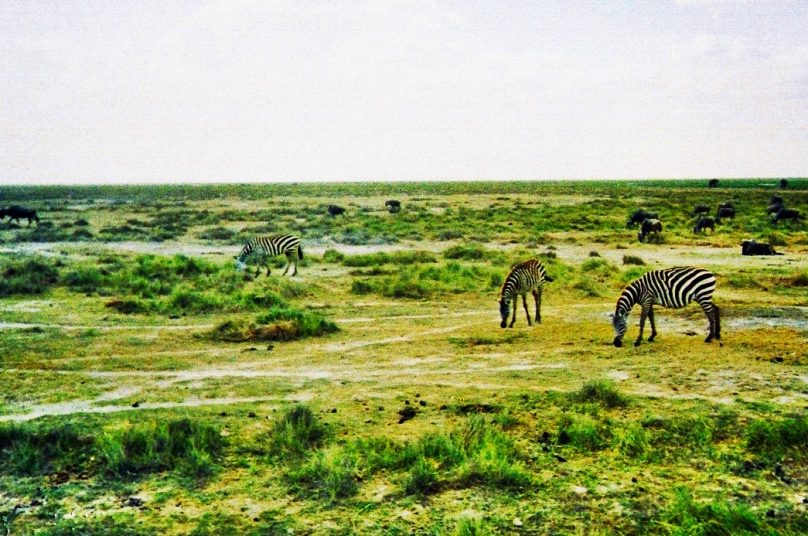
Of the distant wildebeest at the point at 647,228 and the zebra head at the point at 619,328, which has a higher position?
the distant wildebeest at the point at 647,228

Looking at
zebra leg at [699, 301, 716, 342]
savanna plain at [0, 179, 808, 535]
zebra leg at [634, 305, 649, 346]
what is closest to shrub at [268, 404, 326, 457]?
savanna plain at [0, 179, 808, 535]

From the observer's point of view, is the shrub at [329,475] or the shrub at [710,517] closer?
the shrub at [710,517]

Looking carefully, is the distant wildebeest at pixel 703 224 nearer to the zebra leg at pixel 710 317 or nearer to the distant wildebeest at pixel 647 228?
the distant wildebeest at pixel 647 228

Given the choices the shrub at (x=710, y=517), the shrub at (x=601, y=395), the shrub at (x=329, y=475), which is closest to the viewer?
the shrub at (x=710, y=517)

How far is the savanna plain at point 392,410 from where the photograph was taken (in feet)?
22.0

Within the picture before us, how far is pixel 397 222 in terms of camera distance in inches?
1806

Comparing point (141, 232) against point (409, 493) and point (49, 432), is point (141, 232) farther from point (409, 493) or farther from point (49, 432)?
point (409, 493)

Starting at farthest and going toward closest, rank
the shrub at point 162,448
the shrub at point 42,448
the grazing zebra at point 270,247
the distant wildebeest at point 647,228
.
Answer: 1. the distant wildebeest at point 647,228
2. the grazing zebra at point 270,247
3. the shrub at point 42,448
4. the shrub at point 162,448

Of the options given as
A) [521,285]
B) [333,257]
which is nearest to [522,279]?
[521,285]

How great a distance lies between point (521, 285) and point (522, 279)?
142mm

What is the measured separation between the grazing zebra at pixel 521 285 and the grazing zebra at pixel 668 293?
2.45 meters

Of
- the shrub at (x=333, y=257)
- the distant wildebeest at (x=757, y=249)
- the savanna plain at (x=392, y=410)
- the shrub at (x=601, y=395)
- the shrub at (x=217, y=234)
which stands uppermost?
the distant wildebeest at (x=757, y=249)

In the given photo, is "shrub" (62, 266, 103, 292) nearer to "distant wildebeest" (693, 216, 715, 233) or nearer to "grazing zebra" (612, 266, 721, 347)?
"grazing zebra" (612, 266, 721, 347)

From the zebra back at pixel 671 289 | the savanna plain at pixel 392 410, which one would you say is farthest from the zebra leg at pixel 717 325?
the zebra back at pixel 671 289
